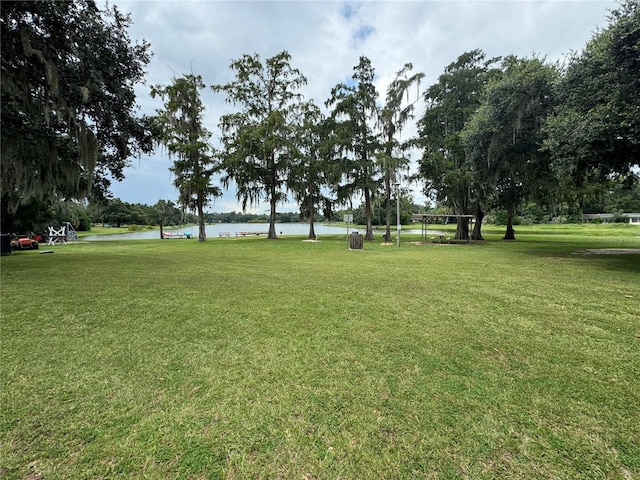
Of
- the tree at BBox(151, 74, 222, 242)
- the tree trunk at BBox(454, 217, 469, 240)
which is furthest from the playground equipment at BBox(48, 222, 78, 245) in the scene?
the tree trunk at BBox(454, 217, 469, 240)

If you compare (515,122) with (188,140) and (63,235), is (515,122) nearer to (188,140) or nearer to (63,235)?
(188,140)

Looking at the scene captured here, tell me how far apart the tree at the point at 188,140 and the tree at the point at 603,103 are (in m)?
16.9

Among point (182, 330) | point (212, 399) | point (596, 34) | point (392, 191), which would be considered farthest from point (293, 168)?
point (212, 399)

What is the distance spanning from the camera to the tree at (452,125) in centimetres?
1625

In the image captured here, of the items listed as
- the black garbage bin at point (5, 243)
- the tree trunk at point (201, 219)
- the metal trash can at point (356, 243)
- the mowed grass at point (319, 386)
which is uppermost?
the tree trunk at point (201, 219)

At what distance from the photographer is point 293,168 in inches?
766

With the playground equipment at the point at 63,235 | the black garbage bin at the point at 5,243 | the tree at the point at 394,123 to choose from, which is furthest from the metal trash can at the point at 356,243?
the playground equipment at the point at 63,235

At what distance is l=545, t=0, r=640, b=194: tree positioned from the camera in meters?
6.27

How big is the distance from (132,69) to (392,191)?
45.3 ft

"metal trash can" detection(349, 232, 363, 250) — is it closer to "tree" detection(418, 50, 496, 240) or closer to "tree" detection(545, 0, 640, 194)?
"tree" detection(418, 50, 496, 240)

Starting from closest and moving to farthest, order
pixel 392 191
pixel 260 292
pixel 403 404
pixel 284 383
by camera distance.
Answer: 1. pixel 403 404
2. pixel 284 383
3. pixel 260 292
4. pixel 392 191

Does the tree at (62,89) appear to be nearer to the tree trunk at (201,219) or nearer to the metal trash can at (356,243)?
the metal trash can at (356,243)

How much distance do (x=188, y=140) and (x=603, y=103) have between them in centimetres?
1893

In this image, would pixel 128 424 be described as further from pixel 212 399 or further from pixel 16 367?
pixel 16 367
